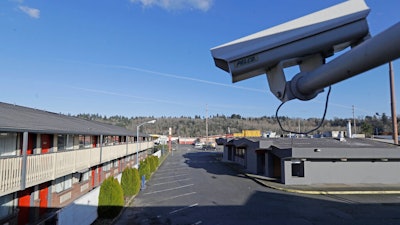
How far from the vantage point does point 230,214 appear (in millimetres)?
16453

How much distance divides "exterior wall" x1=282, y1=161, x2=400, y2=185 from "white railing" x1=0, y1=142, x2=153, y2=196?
1657 cm

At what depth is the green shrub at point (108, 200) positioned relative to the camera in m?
15.0

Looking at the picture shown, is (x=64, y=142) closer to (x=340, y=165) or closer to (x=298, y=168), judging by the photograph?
(x=298, y=168)

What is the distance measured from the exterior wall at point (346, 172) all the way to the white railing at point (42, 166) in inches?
652

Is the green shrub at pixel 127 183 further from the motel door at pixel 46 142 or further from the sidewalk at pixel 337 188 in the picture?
the sidewalk at pixel 337 188

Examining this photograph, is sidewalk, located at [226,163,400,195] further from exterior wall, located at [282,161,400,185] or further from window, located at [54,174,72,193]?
window, located at [54,174,72,193]


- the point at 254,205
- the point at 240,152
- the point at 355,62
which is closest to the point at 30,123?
the point at 254,205

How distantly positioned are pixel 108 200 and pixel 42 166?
3.78 metres

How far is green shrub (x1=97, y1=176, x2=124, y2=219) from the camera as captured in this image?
15.0 meters

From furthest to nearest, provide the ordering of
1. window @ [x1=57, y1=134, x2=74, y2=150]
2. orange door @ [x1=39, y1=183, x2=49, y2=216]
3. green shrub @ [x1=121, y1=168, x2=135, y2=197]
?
1. green shrub @ [x1=121, y1=168, x2=135, y2=197]
2. window @ [x1=57, y1=134, x2=74, y2=150]
3. orange door @ [x1=39, y1=183, x2=49, y2=216]

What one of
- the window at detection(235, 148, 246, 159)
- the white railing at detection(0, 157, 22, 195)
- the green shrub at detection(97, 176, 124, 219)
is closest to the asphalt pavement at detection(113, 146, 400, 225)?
the green shrub at detection(97, 176, 124, 219)

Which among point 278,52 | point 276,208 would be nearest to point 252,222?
point 276,208

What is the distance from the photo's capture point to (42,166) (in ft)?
42.1

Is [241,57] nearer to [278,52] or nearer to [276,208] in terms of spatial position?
[278,52]
